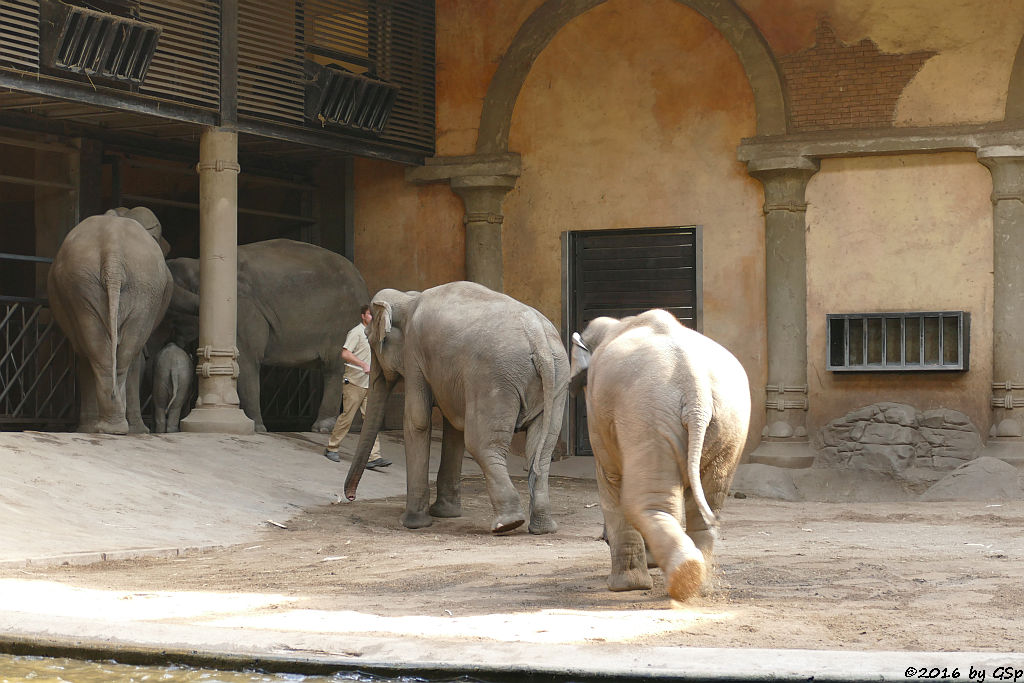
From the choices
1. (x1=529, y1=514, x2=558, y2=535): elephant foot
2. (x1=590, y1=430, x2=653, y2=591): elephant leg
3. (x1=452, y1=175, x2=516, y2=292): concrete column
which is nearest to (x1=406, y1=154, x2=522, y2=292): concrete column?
(x1=452, y1=175, x2=516, y2=292): concrete column

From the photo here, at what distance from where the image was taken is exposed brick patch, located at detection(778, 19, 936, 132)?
1342cm

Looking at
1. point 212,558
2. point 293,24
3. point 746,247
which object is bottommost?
point 212,558

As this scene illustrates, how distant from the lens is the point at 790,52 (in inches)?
546

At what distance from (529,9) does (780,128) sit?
3.12 metres

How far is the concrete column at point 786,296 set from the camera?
13.7 m

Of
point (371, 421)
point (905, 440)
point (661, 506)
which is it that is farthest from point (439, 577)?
point (905, 440)

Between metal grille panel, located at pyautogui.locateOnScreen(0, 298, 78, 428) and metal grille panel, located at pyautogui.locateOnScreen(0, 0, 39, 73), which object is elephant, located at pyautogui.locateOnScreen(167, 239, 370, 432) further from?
metal grille panel, located at pyautogui.locateOnScreen(0, 0, 39, 73)

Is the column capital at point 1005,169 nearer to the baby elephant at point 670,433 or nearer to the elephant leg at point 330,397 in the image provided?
the elephant leg at point 330,397

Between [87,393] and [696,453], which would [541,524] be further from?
[87,393]

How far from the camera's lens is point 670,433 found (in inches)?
223

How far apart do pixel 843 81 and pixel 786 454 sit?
3.67m

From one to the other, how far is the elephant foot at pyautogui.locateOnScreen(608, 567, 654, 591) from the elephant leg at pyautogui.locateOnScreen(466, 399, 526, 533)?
259 cm

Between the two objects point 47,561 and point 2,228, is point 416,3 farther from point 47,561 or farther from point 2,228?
point 47,561

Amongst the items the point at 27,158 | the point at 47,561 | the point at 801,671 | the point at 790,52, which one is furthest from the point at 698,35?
the point at 801,671
